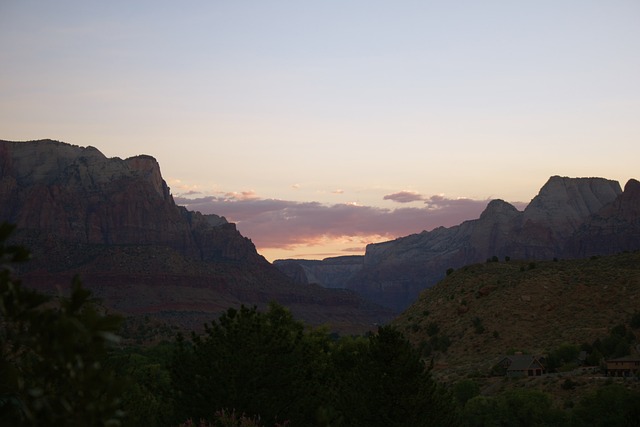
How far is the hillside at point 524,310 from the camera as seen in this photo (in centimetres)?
9569

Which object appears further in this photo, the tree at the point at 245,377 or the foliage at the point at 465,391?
the foliage at the point at 465,391

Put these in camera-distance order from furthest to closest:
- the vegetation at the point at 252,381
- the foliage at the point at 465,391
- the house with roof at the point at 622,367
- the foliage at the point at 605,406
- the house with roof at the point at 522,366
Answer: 1. the house with roof at the point at 522,366
2. the foliage at the point at 465,391
3. the house with roof at the point at 622,367
4. the foliage at the point at 605,406
5. the vegetation at the point at 252,381

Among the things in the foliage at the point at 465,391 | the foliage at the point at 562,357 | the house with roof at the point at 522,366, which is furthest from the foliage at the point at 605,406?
the foliage at the point at 562,357

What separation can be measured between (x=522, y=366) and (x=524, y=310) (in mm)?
25134

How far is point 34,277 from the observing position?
7677 inches

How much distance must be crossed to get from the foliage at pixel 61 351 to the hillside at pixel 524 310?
8226 centimetres

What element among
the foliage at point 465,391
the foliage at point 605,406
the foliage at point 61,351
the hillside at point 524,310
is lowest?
the foliage at point 465,391

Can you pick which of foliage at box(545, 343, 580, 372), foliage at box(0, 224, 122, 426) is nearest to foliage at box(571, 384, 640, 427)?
foliage at box(545, 343, 580, 372)

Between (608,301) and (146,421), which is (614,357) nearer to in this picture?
(608,301)

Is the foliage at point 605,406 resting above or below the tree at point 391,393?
below

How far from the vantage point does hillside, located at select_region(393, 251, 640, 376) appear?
314 ft

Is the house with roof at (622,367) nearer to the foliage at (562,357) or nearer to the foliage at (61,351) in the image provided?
the foliage at (562,357)

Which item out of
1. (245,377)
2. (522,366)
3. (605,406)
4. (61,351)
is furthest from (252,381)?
(522,366)

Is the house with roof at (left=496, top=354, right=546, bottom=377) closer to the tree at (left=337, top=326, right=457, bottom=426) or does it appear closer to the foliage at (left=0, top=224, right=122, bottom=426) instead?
the tree at (left=337, top=326, right=457, bottom=426)
